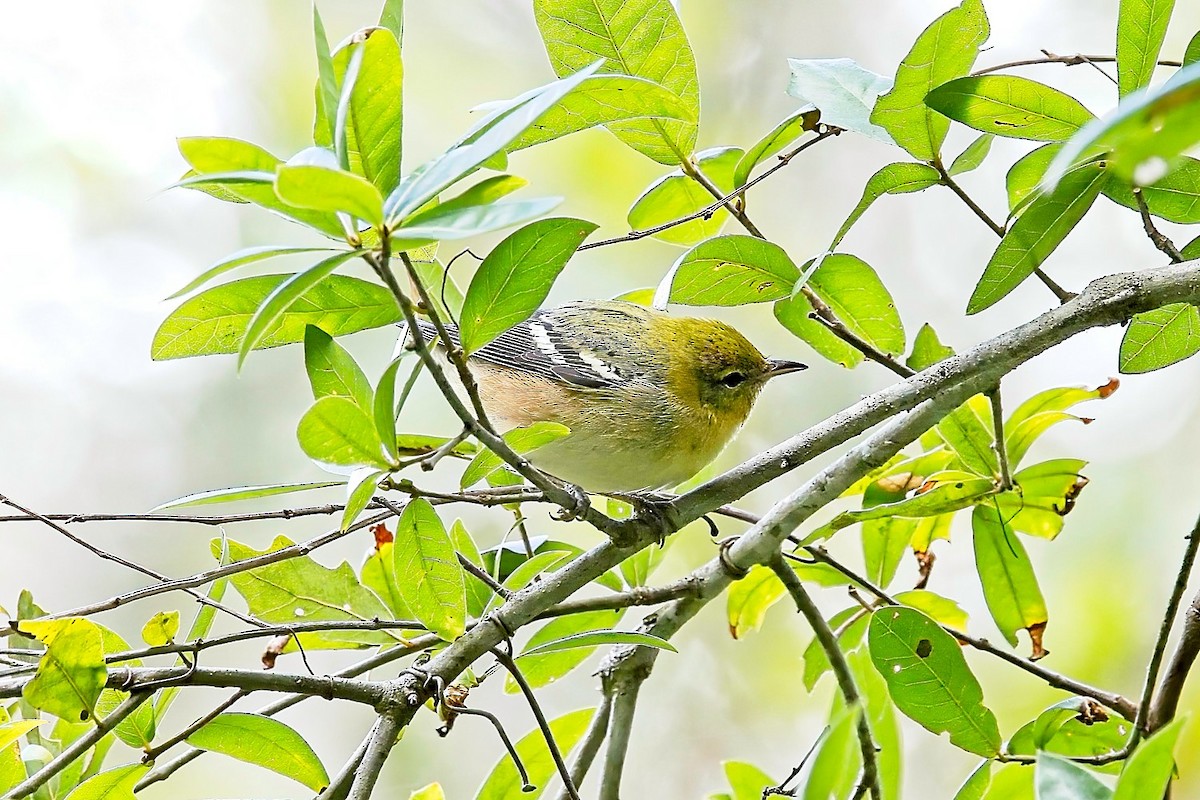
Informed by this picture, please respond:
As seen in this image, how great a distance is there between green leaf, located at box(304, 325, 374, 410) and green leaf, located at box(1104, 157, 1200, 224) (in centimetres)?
96

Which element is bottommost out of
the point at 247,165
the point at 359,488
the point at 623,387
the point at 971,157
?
the point at 359,488

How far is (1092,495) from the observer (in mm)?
3676

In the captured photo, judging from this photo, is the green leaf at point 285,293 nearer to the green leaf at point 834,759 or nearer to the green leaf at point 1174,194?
the green leaf at point 834,759

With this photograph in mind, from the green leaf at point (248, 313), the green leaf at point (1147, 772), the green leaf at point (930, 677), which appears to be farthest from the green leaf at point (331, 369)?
the green leaf at point (1147, 772)

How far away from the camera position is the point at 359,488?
1.08 m

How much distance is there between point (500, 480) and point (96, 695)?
0.79m

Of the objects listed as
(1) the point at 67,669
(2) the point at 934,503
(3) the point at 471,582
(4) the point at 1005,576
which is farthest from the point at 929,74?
(1) the point at 67,669

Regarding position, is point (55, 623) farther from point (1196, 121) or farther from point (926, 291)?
point (926, 291)

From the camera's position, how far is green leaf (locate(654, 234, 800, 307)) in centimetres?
145

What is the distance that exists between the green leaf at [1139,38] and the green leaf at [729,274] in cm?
48

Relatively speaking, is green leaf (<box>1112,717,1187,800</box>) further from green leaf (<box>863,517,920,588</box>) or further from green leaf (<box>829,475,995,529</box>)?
green leaf (<box>863,517,920,588</box>)

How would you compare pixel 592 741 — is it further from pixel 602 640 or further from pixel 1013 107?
pixel 1013 107

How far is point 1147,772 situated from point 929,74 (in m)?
0.91

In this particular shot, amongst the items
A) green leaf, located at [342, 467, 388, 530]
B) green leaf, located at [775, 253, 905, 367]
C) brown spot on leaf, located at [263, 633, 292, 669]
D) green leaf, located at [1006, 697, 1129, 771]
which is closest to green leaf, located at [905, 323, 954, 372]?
green leaf, located at [775, 253, 905, 367]
